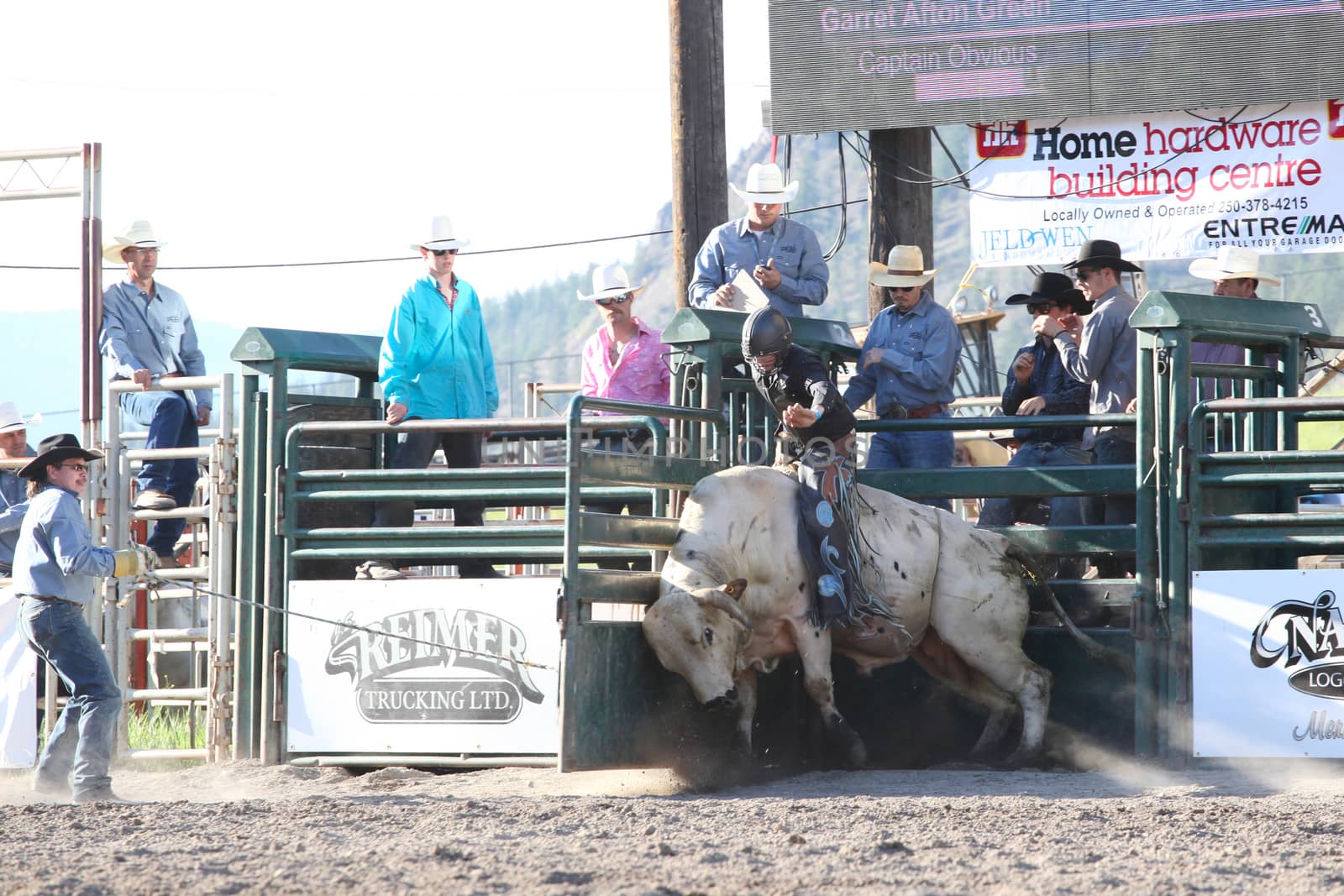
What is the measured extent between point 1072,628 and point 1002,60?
5528 millimetres

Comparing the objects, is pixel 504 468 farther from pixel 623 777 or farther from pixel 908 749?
pixel 908 749

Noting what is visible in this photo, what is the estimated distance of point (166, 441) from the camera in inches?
399

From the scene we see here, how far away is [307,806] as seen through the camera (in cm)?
696

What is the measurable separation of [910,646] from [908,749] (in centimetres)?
62

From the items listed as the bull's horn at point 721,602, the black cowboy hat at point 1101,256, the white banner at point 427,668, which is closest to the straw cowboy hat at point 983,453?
the black cowboy hat at point 1101,256

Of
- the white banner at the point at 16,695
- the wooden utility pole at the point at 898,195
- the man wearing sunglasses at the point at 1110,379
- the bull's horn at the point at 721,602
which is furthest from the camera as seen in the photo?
the wooden utility pole at the point at 898,195

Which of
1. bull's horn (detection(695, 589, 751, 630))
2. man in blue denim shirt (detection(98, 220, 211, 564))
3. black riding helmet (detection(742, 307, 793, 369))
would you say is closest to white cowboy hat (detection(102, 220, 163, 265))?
man in blue denim shirt (detection(98, 220, 211, 564))

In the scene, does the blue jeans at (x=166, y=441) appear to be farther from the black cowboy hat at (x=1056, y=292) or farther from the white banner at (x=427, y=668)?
the black cowboy hat at (x=1056, y=292)

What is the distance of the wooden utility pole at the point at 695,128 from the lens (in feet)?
35.9

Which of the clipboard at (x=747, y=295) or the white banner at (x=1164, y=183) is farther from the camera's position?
the white banner at (x=1164, y=183)

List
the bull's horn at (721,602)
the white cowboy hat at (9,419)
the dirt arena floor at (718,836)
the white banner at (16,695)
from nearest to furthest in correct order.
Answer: the dirt arena floor at (718,836), the bull's horn at (721,602), the white banner at (16,695), the white cowboy hat at (9,419)

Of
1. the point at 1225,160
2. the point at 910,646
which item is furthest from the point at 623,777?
the point at 1225,160

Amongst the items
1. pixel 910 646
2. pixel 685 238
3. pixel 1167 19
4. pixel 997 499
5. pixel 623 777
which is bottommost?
pixel 623 777

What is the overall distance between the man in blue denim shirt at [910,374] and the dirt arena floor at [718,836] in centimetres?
192
